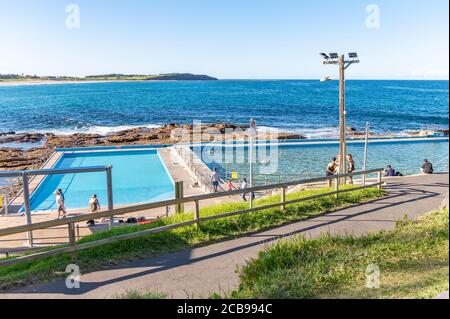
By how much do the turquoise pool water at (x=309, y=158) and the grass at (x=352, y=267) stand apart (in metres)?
14.8

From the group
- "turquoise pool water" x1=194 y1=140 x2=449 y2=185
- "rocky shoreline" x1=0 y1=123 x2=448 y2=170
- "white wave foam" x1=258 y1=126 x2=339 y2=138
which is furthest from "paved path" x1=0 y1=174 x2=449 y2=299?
"white wave foam" x1=258 y1=126 x2=339 y2=138

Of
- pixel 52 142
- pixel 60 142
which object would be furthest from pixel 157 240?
pixel 52 142

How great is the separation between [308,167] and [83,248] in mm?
20778

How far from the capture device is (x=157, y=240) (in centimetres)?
777

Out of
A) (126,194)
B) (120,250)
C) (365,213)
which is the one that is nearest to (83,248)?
(120,250)

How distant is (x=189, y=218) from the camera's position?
29.0ft

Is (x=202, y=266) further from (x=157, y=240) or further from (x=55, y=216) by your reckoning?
(x=55, y=216)

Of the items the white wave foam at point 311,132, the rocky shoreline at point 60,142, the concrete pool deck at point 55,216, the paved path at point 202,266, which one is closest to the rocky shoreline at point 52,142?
the rocky shoreline at point 60,142

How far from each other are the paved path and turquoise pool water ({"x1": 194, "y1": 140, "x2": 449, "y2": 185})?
12.0m

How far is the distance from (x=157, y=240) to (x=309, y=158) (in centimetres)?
2286

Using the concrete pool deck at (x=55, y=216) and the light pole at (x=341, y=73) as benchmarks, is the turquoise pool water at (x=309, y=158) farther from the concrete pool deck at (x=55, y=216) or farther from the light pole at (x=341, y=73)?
the light pole at (x=341, y=73)

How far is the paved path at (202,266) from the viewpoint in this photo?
19.0 ft

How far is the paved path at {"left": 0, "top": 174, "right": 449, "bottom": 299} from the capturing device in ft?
19.0
